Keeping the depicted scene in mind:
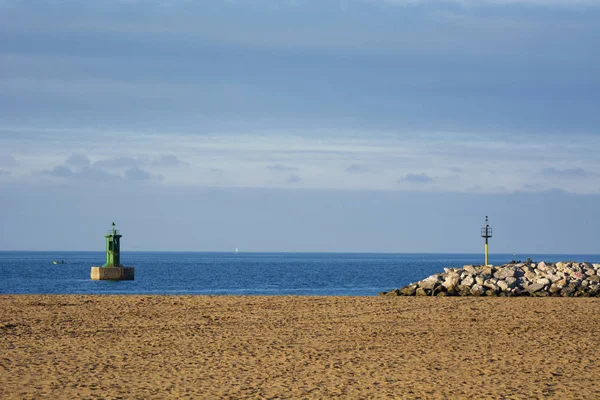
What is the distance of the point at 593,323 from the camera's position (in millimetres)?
21594

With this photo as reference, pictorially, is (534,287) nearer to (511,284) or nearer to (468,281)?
(511,284)

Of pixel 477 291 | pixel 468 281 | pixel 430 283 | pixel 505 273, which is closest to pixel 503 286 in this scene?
pixel 477 291

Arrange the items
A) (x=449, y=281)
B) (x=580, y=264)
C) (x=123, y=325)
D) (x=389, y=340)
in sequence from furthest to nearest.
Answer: (x=580, y=264) < (x=449, y=281) < (x=123, y=325) < (x=389, y=340)

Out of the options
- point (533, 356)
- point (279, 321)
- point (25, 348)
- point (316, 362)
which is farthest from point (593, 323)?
point (25, 348)

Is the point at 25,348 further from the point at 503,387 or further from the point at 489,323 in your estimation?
the point at 489,323

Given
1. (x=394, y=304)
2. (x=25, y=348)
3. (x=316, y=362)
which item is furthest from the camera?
(x=394, y=304)

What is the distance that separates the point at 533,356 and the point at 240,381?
6.12m

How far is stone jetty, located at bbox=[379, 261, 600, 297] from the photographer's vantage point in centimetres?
3378

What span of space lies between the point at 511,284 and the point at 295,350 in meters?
19.8

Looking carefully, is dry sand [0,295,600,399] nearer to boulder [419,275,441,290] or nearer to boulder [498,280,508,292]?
boulder [498,280,508,292]

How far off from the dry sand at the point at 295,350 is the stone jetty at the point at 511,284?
738 cm

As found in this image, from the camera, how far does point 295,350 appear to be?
16.3 metres

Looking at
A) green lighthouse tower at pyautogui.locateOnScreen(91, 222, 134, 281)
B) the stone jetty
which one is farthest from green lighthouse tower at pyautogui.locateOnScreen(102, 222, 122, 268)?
the stone jetty

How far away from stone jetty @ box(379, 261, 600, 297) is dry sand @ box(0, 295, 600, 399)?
7.38 metres
